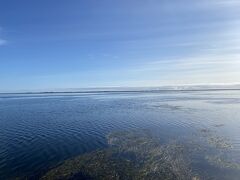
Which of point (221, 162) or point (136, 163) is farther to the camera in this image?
point (221, 162)

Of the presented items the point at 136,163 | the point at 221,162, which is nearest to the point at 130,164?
the point at 136,163

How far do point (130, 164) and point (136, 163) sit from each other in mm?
712

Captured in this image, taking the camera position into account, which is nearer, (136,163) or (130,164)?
(130,164)

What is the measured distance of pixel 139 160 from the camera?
27.0 m

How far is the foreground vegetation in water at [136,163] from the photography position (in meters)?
22.9

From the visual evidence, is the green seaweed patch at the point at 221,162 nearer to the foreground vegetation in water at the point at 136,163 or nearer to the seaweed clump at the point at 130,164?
the foreground vegetation in water at the point at 136,163

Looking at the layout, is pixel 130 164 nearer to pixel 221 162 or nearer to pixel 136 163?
pixel 136 163

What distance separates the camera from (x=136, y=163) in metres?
26.0

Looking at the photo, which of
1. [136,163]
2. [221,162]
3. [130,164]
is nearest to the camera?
[130,164]

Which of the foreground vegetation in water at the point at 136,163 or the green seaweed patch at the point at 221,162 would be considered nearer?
the foreground vegetation in water at the point at 136,163

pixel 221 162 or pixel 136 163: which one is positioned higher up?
pixel 136 163

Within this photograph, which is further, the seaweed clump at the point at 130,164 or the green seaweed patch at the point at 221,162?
the green seaweed patch at the point at 221,162

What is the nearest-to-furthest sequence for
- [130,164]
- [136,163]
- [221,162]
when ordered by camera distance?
[130,164]
[136,163]
[221,162]

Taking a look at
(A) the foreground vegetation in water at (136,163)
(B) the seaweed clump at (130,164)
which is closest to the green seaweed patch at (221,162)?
(A) the foreground vegetation in water at (136,163)
